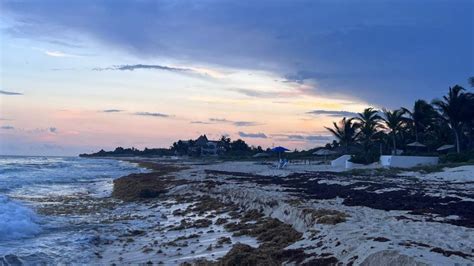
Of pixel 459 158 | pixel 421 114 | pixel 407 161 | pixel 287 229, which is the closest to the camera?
pixel 287 229

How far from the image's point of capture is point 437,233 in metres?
9.88

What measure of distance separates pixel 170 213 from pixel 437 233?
12.9 metres

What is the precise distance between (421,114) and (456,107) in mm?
7062

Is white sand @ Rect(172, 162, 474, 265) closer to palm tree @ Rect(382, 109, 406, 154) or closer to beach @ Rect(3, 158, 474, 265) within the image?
beach @ Rect(3, 158, 474, 265)

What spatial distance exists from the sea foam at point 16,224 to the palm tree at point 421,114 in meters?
45.3

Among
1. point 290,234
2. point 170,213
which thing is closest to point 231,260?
point 290,234

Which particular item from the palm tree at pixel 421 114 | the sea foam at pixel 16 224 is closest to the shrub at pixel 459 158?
the palm tree at pixel 421 114

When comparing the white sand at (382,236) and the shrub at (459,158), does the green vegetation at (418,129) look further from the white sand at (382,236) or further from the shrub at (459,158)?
the white sand at (382,236)

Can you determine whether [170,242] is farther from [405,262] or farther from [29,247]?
[405,262]

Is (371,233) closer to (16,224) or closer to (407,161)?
(16,224)

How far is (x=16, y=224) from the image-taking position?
16031 mm

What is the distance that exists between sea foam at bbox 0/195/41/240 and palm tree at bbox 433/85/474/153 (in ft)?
137

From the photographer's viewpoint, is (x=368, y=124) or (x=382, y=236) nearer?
(x=382, y=236)

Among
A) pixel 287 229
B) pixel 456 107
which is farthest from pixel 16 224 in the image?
pixel 456 107
